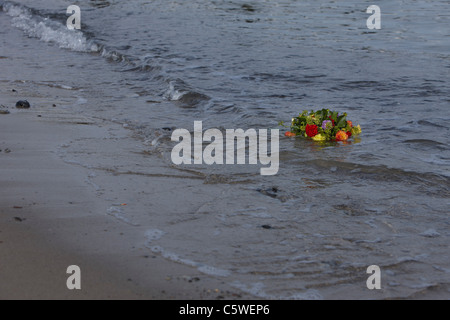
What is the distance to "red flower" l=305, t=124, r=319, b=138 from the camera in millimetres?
7230

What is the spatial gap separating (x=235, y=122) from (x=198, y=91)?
2.02 m

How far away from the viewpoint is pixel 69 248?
403cm

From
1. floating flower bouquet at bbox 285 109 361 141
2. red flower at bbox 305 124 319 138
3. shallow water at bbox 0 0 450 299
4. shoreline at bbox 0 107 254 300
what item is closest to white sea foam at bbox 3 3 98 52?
shallow water at bbox 0 0 450 299

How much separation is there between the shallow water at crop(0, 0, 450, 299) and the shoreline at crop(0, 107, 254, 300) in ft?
0.65

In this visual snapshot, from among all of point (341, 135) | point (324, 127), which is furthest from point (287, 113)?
point (341, 135)

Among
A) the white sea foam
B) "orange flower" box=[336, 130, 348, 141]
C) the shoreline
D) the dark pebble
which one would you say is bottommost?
the shoreline

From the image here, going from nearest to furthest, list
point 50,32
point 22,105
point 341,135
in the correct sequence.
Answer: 1. point 341,135
2. point 22,105
3. point 50,32

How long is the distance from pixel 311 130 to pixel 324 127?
0.65 feet

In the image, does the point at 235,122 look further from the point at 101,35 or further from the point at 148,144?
the point at 101,35

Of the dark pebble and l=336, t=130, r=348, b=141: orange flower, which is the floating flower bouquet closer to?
l=336, t=130, r=348, b=141: orange flower

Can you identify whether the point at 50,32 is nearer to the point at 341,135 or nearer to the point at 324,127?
the point at 324,127

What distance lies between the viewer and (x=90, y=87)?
10.8 meters

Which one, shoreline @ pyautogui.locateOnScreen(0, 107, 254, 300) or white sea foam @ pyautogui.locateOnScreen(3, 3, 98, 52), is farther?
white sea foam @ pyautogui.locateOnScreen(3, 3, 98, 52)

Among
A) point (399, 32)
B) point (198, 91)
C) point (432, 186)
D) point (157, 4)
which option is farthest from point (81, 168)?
point (157, 4)
